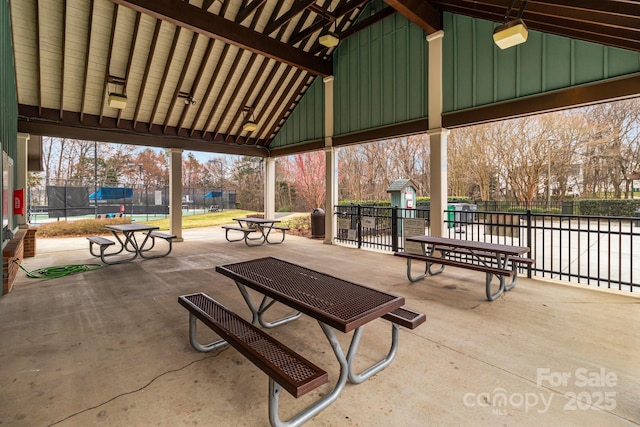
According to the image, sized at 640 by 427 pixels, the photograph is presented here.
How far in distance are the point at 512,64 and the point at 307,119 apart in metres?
5.94

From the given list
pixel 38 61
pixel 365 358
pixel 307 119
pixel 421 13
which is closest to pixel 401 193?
pixel 307 119

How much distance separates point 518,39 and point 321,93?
248 inches

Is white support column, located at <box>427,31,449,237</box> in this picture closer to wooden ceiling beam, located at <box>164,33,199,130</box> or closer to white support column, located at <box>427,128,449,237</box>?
white support column, located at <box>427,128,449,237</box>

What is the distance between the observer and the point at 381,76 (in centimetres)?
777

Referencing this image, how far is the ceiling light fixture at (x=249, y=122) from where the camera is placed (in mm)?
9234

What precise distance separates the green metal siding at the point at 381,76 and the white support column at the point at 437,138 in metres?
0.28

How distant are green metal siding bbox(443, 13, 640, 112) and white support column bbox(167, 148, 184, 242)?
800 centimetres

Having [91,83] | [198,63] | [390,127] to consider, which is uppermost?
[198,63]

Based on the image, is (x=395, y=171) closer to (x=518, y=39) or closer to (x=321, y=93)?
(x=321, y=93)

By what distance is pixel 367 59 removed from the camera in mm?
8117

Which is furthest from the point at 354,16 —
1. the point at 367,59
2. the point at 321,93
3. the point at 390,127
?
the point at 390,127

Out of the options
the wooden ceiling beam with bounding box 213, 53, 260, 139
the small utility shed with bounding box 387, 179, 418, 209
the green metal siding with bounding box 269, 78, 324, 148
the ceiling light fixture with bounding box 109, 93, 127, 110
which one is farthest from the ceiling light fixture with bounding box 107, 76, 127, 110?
the small utility shed with bounding box 387, 179, 418, 209

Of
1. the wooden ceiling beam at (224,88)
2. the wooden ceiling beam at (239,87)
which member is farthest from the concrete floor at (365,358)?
the wooden ceiling beam at (239,87)

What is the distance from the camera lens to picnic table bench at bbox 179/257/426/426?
5.74 ft
